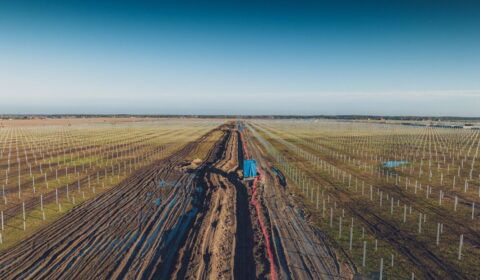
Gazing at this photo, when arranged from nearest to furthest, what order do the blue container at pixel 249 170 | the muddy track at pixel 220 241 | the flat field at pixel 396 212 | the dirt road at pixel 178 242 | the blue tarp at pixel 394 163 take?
the muddy track at pixel 220 241
the dirt road at pixel 178 242
the flat field at pixel 396 212
the blue container at pixel 249 170
the blue tarp at pixel 394 163

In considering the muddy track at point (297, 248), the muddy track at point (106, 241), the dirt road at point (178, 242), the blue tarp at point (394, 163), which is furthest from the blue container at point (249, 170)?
the blue tarp at point (394, 163)

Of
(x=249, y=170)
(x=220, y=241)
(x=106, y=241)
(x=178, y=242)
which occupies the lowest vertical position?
(x=106, y=241)

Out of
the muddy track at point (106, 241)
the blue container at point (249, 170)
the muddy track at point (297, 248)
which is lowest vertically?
the muddy track at point (106, 241)

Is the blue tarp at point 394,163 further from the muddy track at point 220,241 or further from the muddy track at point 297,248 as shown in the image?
the muddy track at point 220,241

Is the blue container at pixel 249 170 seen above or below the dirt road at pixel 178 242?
above

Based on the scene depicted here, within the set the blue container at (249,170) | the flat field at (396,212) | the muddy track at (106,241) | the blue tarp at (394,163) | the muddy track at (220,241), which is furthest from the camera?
the blue tarp at (394,163)

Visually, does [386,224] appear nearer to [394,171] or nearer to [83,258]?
[83,258]

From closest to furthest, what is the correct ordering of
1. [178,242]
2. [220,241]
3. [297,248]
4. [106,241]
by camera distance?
1. [297,248]
2. [220,241]
3. [178,242]
4. [106,241]

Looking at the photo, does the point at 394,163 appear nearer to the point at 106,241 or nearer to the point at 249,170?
the point at 249,170

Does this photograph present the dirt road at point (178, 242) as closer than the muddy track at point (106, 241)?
Yes

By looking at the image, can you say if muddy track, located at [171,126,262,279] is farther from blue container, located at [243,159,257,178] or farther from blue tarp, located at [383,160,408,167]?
blue tarp, located at [383,160,408,167]

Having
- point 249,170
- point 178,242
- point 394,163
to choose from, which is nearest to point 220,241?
point 178,242
